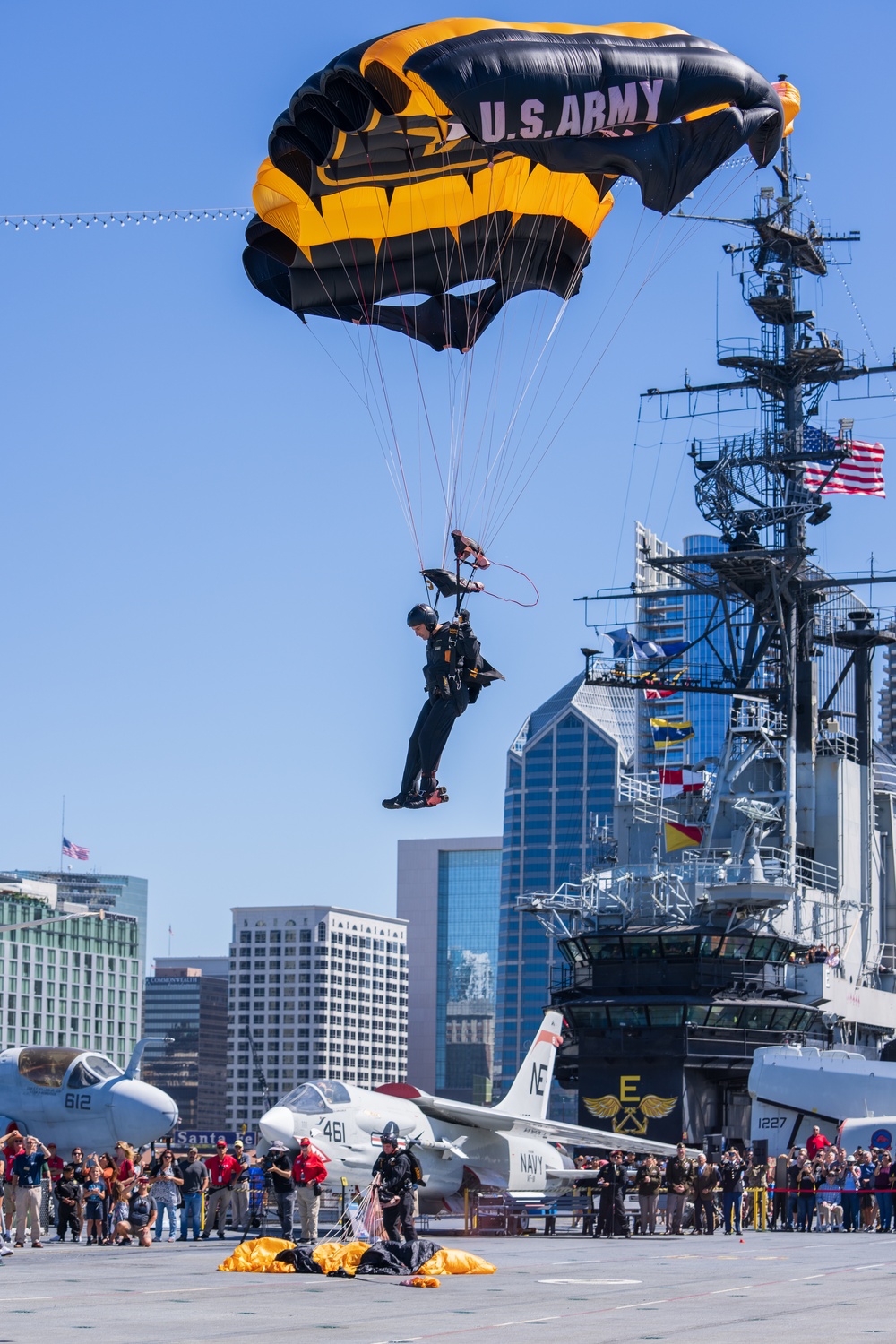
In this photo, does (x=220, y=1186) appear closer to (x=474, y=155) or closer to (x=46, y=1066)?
(x=46, y=1066)

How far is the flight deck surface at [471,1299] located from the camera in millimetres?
14273

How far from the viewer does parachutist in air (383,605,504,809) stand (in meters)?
21.7

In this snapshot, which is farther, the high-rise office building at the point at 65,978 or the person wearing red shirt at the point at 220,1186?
the high-rise office building at the point at 65,978

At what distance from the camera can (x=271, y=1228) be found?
2995 cm

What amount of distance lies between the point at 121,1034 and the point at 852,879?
145071mm

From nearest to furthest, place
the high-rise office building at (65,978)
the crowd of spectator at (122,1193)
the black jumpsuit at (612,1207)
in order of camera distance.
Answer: the crowd of spectator at (122,1193) < the black jumpsuit at (612,1207) < the high-rise office building at (65,978)

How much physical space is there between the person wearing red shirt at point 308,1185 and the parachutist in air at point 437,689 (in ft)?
22.2

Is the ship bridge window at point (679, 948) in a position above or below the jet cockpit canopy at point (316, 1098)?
above

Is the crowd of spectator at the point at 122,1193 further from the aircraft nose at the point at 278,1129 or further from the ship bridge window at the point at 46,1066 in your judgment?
the ship bridge window at the point at 46,1066

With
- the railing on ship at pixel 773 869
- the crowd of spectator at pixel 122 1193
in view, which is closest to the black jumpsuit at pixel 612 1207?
the crowd of spectator at pixel 122 1193

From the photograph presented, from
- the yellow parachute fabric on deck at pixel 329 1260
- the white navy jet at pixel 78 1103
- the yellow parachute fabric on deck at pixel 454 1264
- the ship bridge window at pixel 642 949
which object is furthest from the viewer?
the ship bridge window at pixel 642 949

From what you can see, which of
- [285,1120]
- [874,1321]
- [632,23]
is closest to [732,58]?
[632,23]

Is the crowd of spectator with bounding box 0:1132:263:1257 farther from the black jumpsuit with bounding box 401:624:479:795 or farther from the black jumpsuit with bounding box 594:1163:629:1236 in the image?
the black jumpsuit with bounding box 401:624:479:795

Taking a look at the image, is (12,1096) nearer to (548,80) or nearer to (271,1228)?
(271,1228)
